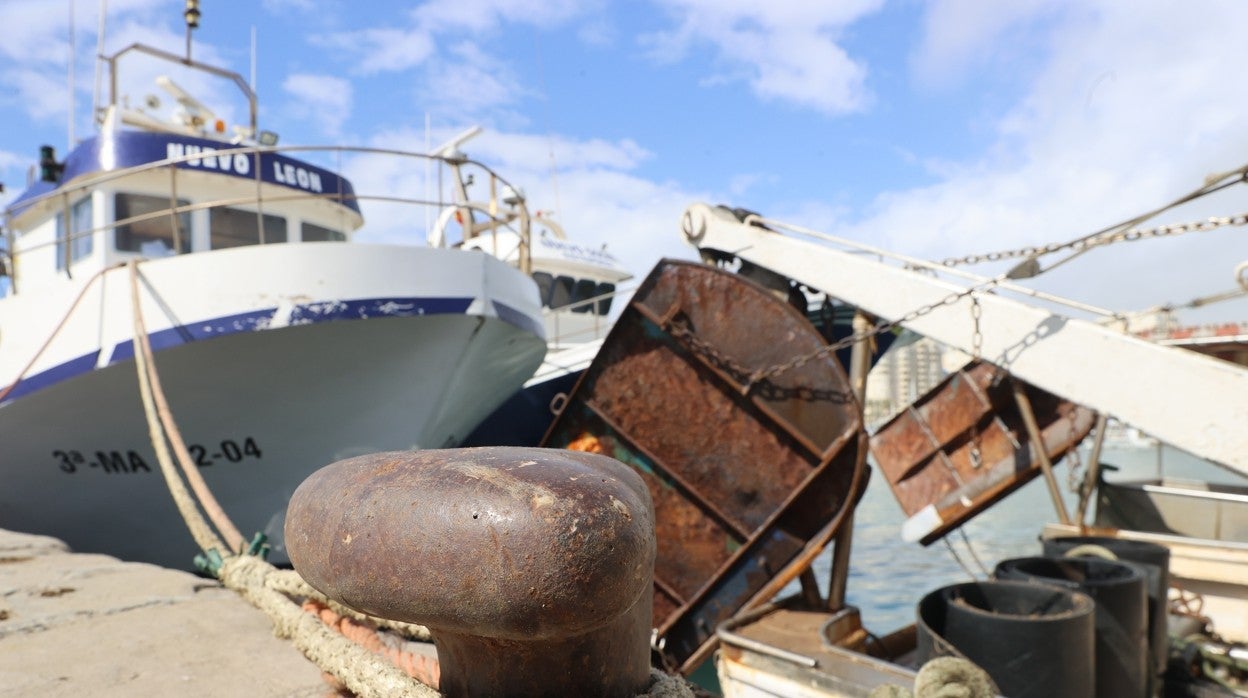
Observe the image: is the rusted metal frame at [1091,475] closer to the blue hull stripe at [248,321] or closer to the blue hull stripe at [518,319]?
the blue hull stripe at [518,319]

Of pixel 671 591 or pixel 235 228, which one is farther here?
pixel 235 228

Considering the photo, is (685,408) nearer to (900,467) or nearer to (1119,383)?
(900,467)

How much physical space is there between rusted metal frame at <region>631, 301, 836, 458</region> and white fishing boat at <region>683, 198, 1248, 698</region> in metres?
0.31

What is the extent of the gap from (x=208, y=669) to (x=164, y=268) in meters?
4.90

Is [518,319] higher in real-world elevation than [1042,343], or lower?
higher

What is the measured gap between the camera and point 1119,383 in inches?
179

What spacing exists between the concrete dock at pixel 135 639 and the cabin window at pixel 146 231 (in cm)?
527

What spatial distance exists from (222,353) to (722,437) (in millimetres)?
3774

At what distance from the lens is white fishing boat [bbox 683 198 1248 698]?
4043mm

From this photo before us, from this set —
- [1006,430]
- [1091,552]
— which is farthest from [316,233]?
[1091,552]

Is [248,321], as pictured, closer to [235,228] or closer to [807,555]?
[235,228]

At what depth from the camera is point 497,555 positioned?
0.89 meters

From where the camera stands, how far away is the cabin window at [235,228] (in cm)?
785

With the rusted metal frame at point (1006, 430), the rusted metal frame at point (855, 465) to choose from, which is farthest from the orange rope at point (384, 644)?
the rusted metal frame at point (1006, 430)
